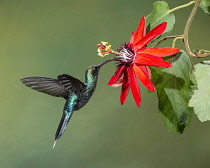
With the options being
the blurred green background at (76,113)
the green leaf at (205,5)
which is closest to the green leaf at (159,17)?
the green leaf at (205,5)

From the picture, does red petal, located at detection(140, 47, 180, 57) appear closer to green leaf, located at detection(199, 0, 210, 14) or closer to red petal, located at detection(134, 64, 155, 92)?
red petal, located at detection(134, 64, 155, 92)

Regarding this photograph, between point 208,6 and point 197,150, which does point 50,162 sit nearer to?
point 197,150

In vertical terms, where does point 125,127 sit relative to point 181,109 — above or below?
below

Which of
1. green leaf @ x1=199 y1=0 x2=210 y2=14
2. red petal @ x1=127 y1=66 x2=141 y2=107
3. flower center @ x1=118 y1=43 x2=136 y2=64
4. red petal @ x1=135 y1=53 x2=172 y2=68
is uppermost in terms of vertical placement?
green leaf @ x1=199 y1=0 x2=210 y2=14

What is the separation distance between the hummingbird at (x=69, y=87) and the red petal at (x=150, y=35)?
1.1 inches

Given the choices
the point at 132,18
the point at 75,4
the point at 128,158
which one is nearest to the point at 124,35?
the point at 132,18

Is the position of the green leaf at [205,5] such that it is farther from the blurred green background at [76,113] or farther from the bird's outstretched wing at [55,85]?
the blurred green background at [76,113]

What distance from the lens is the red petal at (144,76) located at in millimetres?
305

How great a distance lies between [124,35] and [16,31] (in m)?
0.45

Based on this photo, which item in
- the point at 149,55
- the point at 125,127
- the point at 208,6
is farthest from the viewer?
the point at 125,127

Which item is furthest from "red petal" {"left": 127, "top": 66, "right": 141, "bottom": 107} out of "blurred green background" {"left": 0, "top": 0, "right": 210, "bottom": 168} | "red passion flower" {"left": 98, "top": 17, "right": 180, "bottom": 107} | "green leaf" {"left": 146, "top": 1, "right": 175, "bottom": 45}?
"blurred green background" {"left": 0, "top": 0, "right": 210, "bottom": 168}

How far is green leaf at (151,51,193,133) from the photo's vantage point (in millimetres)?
392

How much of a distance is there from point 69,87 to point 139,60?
0.07 metres

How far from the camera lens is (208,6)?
43cm
